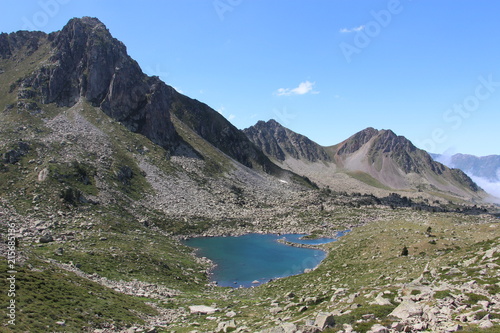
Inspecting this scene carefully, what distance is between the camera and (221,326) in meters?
29.5

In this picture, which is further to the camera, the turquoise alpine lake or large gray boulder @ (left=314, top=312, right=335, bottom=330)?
the turquoise alpine lake

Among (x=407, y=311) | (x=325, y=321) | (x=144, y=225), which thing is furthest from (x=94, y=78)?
(x=407, y=311)

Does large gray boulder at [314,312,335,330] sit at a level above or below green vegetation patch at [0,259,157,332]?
above

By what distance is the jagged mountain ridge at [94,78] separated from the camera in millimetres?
152625

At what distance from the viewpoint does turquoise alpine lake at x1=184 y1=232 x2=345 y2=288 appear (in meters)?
66.2

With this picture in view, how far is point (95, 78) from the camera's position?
161 m

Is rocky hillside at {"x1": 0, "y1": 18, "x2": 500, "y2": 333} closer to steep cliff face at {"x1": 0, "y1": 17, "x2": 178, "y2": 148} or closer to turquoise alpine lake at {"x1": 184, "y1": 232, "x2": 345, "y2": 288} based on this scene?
steep cliff face at {"x1": 0, "y1": 17, "x2": 178, "y2": 148}

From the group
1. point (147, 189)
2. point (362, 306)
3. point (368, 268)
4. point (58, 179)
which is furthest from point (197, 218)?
point (362, 306)

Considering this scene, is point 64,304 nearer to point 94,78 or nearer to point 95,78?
point 94,78

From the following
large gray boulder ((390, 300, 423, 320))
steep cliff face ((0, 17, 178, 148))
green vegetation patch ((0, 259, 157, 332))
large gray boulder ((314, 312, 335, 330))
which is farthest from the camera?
steep cliff face ((0, 17, 178, 148))

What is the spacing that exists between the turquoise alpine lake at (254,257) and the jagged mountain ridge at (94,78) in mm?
85089

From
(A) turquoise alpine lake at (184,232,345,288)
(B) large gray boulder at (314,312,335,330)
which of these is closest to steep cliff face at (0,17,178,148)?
(A) turquoise alpine lake at (184,232,345,288)

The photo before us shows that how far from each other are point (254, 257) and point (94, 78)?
130888mm

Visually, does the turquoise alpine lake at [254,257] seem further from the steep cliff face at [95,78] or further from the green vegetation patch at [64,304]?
the steep cliff face at [95,78]
